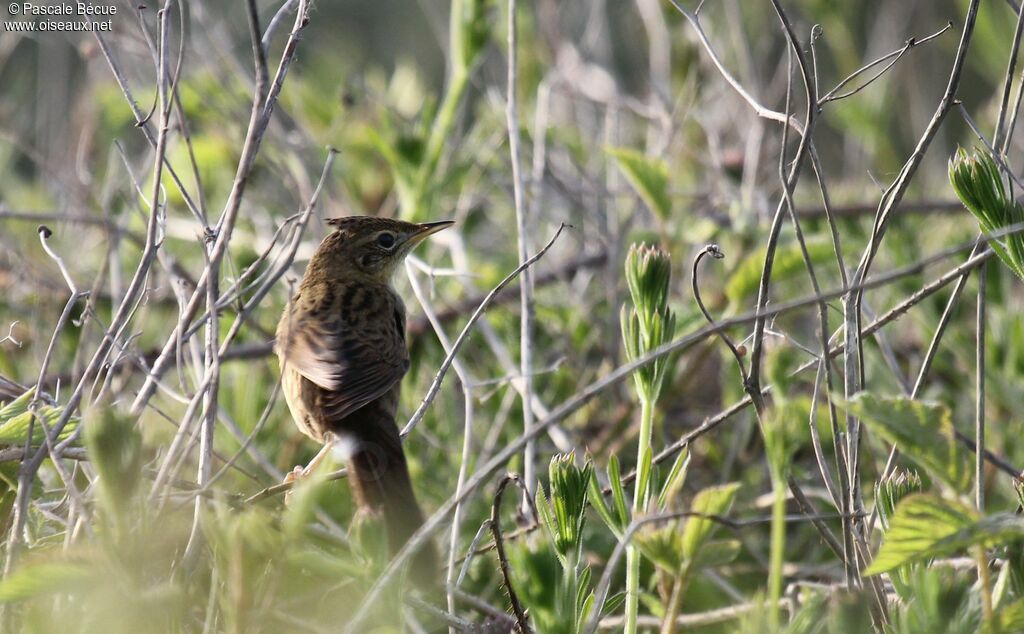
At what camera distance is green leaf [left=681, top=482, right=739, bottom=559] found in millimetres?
1436

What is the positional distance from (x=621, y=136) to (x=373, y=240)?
1.68m

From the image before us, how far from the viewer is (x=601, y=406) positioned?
335 centimetres

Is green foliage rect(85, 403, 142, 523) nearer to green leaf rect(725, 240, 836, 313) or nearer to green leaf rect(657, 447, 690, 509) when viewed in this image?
green leaf rect(657, 447, 690, 509)

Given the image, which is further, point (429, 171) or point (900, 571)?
point (429, 171)

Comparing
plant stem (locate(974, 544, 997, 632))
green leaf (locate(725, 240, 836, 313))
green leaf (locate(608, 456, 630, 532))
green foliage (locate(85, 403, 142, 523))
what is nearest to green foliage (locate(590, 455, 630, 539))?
green leaf (locate(608, 456, 630, 532))

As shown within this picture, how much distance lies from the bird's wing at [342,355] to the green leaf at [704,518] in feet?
3.65

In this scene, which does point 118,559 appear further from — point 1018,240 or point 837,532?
point 837,532

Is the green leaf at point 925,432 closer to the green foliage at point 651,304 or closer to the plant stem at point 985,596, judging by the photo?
the plant stem at point 985,596

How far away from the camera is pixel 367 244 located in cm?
335

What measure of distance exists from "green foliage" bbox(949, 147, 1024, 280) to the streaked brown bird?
3.33 feet

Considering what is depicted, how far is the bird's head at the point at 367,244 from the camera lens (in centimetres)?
329

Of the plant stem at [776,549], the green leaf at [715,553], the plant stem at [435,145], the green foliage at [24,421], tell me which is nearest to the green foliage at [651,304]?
the green leaf at [715,553]

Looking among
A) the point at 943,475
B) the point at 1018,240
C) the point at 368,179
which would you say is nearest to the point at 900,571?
the point at 943,475

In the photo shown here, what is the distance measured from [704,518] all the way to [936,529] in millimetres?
279
